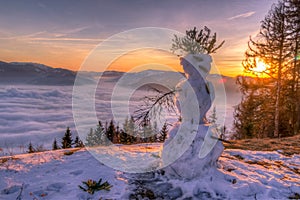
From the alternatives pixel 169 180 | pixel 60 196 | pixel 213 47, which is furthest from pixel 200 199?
pixel 213 47

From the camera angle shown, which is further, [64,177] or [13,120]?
[13,120]

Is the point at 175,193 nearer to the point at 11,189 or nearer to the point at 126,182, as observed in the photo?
the point at 126,182

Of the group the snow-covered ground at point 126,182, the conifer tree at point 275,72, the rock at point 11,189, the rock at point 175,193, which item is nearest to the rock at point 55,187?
the snow-covered ground at point 126,182

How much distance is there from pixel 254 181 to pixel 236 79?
15576 mm

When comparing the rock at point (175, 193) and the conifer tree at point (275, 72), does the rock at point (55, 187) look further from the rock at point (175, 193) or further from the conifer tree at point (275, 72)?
the conifer tree at point (275, 72)

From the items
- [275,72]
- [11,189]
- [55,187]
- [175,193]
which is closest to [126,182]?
[175,193]

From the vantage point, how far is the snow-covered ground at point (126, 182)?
4414 mm

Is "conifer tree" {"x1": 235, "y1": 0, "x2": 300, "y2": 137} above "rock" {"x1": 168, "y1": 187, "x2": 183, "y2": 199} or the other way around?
above

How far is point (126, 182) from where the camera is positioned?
501 cm

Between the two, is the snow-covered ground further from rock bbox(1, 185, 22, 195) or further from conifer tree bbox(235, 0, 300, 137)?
conifer tree bbox(235, 0, 300, 137)

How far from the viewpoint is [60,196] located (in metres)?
4.19

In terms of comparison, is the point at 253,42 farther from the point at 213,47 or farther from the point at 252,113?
the point at 213,47

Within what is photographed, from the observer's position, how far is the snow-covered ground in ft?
14.5

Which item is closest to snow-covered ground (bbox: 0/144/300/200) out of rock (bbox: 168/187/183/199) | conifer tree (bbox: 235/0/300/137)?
rock (bbox: 168/187/183/199)
